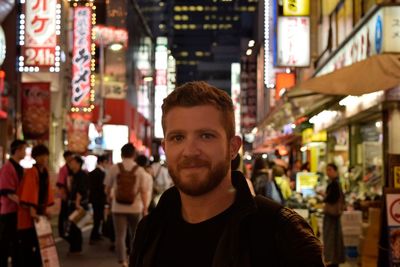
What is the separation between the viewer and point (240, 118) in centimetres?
5891

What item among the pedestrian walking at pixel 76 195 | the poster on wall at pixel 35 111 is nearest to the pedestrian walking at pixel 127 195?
the pedestrian walking at pixel 76 195

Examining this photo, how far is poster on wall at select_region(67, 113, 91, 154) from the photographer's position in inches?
1112

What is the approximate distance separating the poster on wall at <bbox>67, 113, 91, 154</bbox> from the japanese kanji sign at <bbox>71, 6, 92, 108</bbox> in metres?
2.28

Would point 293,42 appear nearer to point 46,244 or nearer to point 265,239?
point 46,244

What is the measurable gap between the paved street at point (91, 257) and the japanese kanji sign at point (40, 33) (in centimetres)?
512

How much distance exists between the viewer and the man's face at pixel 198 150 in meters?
2.52

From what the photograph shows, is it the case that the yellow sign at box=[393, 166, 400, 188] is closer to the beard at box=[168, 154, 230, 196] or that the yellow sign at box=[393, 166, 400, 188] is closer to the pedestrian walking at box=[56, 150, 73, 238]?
the beard at box=[168, 154, 230, 196]

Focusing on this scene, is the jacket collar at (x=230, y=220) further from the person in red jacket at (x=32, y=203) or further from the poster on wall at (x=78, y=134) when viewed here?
the poster on wall at (x=78, y=134)

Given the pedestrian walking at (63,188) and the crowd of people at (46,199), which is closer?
the crowd of people at (46,199)

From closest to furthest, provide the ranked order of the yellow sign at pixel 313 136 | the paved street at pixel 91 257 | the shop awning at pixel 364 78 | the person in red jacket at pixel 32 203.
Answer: the shop awning at pixel 364 78 → the person in red jacket at pixel 32 203 → the paved street at pixel 91 257 → the yellow sign at pixel 313 136

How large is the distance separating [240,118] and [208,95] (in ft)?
185

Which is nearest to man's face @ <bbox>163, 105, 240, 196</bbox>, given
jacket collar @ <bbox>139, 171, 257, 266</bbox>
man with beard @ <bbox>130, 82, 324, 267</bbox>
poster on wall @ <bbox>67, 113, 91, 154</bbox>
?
man with beard @ <bbox>130, 82, 324, 267</bbox>

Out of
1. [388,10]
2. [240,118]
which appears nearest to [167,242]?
[388,10]

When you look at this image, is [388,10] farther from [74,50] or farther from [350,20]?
[74,50]
